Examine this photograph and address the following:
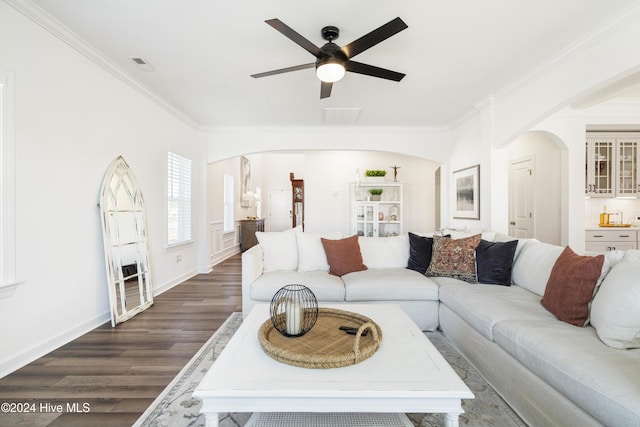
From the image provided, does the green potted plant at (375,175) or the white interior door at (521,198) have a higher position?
the green potted plant at (375,175)

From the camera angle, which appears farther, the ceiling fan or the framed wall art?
the framed wall art

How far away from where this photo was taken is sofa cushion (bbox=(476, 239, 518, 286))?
2676 mm

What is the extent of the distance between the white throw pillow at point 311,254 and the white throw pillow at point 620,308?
225 cm

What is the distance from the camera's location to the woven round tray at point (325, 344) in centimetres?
130

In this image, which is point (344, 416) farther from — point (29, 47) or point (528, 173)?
point (528, 173)

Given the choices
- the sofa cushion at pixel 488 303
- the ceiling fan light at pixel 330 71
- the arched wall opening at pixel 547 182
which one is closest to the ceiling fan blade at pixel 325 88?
the ceiling fan light at pixel 330 71

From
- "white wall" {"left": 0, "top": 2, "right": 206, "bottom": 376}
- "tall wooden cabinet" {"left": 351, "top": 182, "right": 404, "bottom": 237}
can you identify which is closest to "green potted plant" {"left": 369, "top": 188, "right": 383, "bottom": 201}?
"tall wooden cabinet" {"left": 351, "top": 182, "right": 404, "bottom": 237}

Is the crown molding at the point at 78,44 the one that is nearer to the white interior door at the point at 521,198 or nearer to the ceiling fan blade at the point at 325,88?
the ceiling fan blade at the point at 325,88

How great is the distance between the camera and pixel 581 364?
130 cm

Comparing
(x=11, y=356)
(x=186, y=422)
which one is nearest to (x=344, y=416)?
(x=186, y=422)

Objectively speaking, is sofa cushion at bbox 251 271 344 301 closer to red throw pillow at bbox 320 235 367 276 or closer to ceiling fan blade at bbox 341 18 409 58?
red throw pillow at bbox 320 235 367 276

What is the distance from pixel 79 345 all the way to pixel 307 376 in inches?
94.7

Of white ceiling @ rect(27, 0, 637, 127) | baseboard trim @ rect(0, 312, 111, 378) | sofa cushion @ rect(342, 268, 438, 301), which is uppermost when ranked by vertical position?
white ceiling @ rect(27, 0, 637, 127)

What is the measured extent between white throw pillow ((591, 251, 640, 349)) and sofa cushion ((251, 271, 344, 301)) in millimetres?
1797
